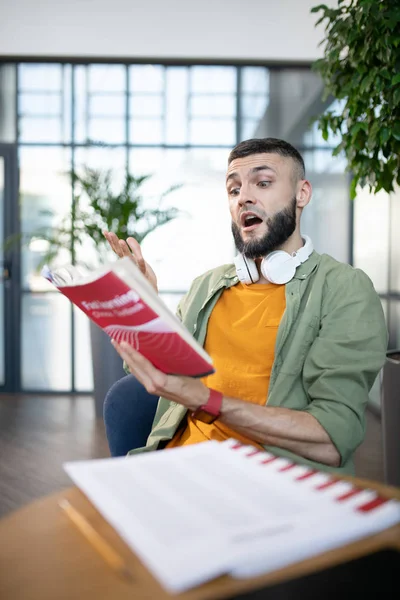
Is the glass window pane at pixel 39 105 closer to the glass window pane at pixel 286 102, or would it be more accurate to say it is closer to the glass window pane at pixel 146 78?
the glass window pane at pixel 146 78

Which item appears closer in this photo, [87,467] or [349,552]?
[349,552]

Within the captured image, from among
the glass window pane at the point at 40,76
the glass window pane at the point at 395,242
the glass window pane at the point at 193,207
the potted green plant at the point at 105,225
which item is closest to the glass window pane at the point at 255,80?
the glass window pane at the point at 193,207

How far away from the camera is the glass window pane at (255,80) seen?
553cm

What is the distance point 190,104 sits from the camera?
18.4 feet

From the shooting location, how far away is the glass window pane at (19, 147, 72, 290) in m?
5.54

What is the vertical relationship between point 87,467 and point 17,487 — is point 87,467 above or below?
above

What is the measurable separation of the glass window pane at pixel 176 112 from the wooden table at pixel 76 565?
5122 millimetres

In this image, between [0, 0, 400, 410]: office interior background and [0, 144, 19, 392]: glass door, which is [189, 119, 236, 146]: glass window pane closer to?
[0, 0, 400, 410]: office interior background

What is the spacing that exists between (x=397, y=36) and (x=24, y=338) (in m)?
4.50

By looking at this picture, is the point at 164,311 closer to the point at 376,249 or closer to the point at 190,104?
the point at 376,249

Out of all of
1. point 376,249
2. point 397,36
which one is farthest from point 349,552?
point 376,249

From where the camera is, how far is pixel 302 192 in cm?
184

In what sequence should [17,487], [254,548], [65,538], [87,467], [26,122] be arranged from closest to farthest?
[254,548] < [65,538] < [87,467] < [17,487] < [26,122]

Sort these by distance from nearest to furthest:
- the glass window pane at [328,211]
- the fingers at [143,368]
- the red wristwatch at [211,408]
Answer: the fingers at [143,368] → the red wristwatch at [211,408] → the glass window pane at [328,211]
